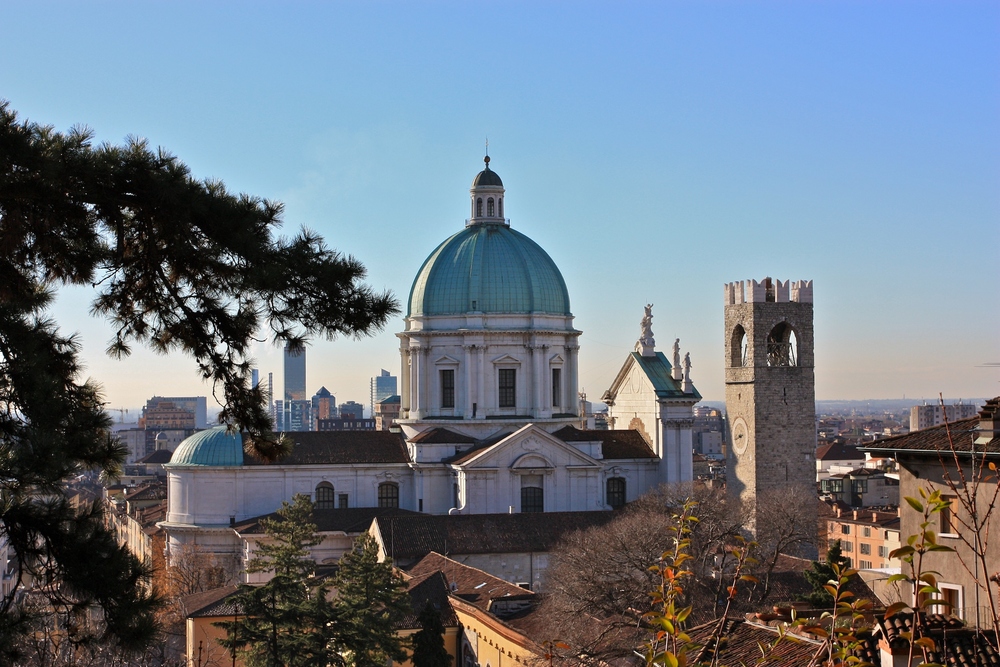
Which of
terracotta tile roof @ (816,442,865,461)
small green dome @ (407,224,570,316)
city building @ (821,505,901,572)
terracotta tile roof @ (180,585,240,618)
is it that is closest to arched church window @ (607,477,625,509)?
small green dome @ (407,224,570,316)

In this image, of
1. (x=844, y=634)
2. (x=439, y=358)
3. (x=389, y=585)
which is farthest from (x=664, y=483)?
(x=844, y=634)

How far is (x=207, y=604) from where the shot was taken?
39844mm

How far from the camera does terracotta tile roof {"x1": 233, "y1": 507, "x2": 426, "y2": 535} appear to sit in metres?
52.0

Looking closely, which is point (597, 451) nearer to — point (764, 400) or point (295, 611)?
point (764, 400)

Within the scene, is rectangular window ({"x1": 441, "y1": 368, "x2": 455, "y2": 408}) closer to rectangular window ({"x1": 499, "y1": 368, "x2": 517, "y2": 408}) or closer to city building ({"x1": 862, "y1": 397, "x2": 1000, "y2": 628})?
rectangular window ({"x1": 499, "y1": 368, "x2": 517, "y2": 408})

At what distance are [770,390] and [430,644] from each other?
29.7m

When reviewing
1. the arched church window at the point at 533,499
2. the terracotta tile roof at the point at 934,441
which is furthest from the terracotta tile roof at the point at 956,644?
the arched church window at the point at 533,499

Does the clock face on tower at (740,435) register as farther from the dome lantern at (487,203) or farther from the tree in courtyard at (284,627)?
the tree in courtyard at (284,627)

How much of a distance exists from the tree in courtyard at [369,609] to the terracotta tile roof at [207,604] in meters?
5.77

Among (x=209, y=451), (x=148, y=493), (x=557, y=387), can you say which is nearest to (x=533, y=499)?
(x=557, y=387)

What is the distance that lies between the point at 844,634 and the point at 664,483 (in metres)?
47.7

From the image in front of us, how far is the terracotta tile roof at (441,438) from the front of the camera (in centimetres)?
5592

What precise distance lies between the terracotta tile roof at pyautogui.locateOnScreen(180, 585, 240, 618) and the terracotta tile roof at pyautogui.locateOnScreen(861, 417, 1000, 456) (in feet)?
68.9

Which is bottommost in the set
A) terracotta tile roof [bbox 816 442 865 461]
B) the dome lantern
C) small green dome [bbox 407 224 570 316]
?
terracotta tile roof [bbox 816 442 865 461]
